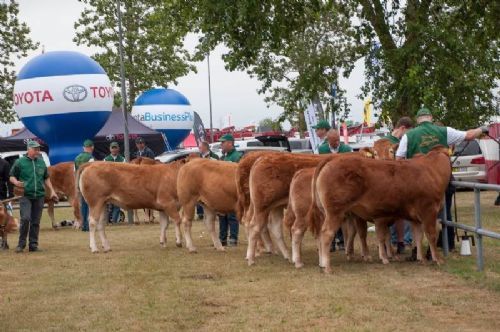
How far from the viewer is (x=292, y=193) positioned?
12.8 metres

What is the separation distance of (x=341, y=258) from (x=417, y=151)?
1995 millimetres

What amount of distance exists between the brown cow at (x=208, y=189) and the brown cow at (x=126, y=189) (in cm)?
79

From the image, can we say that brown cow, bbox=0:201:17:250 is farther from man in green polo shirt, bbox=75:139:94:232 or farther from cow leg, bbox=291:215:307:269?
cow leg, bbox=291:215:307:269

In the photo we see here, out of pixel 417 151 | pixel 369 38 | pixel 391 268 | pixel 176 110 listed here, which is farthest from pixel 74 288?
pixel 176 110

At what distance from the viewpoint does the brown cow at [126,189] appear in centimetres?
1609

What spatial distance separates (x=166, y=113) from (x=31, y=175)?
31543mm

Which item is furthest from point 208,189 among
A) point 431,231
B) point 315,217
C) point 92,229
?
point 431,231

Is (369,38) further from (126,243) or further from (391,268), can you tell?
(391,268)

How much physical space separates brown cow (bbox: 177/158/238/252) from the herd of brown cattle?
17mm

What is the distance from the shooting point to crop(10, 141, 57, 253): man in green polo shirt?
654 inches

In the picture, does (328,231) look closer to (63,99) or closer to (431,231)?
(431,231)

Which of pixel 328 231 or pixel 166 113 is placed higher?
pixel 166 113

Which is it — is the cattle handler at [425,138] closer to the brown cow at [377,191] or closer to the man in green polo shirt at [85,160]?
the brown cow at [377,191]

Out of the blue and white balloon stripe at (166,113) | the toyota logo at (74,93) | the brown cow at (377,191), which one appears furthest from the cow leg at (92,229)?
the blue and white balloon stripe at (166,113)
